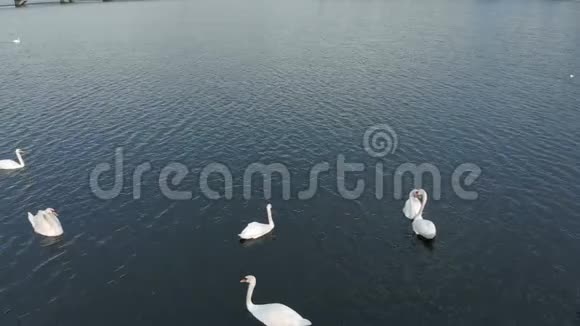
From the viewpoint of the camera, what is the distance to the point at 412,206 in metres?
38.3

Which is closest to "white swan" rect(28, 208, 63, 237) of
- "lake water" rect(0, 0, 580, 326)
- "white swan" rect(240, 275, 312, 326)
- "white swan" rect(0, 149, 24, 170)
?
"lake water" rect(0, 0, 580, 326)

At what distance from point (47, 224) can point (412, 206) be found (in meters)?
30.4

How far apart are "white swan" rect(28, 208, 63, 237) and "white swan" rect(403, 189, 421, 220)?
96.1ft

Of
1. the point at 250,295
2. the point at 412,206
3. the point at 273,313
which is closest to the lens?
the point at 273,313

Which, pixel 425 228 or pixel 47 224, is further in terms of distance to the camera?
pixel 47 224

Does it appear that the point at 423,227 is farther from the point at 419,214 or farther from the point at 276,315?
the point at 276,315

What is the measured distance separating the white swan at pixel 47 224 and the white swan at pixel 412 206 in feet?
96.1

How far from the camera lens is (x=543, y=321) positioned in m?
27.7

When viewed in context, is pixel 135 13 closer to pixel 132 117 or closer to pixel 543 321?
pixel 132 117

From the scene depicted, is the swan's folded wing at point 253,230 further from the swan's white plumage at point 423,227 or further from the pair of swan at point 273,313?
the swan's white plumage at point 423,227

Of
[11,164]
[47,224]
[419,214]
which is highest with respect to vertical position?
[47,224]

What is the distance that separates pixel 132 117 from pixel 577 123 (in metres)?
60.8

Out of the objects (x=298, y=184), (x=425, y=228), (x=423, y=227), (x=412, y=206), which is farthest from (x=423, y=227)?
(x=298, y=184)

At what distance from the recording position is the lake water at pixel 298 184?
30.1 metres
